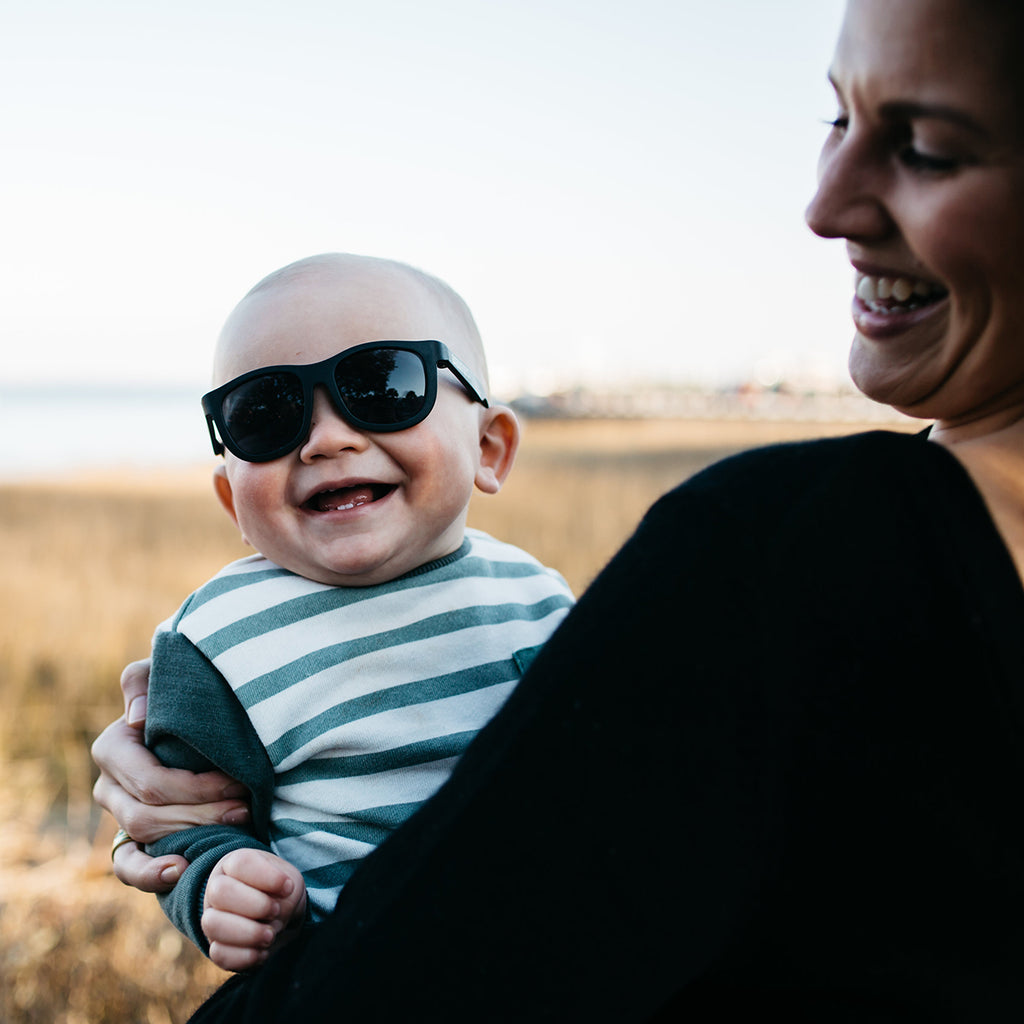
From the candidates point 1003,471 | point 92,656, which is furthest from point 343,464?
point 92,656

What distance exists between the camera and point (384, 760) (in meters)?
1.53

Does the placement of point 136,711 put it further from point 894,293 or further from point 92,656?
point 92,656

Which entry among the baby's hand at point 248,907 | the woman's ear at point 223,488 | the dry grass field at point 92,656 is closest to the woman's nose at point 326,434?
the woman's ear at point 223,488

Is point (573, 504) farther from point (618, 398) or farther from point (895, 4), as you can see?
point (618, 398)

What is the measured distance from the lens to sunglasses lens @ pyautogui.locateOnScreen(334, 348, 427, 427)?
1585 mm

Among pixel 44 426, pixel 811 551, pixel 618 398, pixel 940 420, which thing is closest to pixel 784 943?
pixel 811 551

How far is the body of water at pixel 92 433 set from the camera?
2020 centimetres

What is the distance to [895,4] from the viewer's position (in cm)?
95

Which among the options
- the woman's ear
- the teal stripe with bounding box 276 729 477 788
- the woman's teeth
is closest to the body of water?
the woman's ear

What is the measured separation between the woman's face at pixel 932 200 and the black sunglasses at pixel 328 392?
736 mm

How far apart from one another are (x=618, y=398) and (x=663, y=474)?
2785 centimetres

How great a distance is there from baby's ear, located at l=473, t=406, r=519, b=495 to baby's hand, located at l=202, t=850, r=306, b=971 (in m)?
0.81

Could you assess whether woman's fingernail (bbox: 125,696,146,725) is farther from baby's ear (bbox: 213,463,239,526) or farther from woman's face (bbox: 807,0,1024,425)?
woman's face (bbox: 807,0,1024,425)

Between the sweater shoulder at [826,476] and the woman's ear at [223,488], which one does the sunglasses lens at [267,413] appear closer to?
the woman's ear at [223,488]
